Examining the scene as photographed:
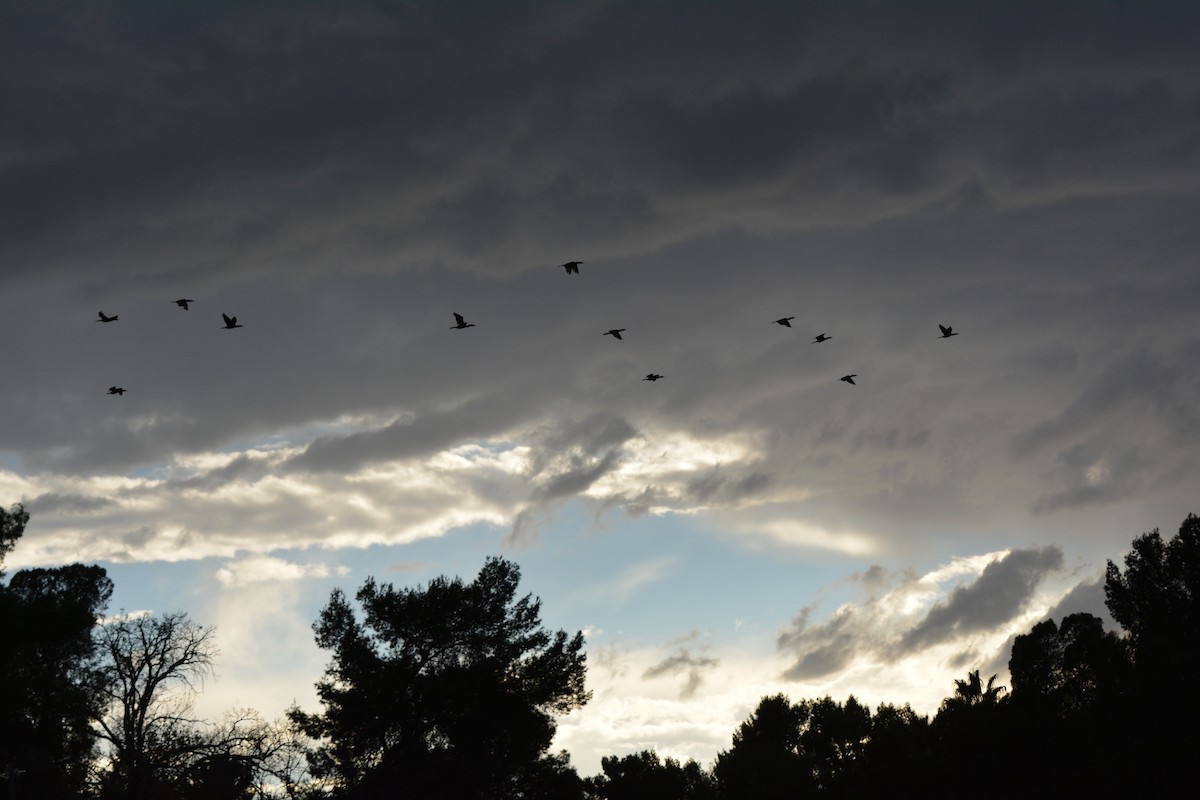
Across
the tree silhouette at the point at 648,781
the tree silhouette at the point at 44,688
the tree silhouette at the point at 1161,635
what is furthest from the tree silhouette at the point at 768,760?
the tree silhouette at the point at 44,688

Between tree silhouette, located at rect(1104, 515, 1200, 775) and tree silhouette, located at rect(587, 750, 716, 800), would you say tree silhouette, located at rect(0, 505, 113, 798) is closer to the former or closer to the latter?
tree silhouette, located at rect(1104, 515, 1200, 775)

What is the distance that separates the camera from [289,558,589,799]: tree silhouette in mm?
46250

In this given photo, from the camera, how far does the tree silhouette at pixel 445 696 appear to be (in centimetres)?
4625

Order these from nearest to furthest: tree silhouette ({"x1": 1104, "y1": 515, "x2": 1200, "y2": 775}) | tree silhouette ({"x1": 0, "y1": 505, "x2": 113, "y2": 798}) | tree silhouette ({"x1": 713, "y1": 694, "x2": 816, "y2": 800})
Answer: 1. tree silhouette ({"x1": 0, "y1": 505, "x2": 113, "y2": 798})
2. tree silhouette ({"x1": 1104, "y1": 515, "x2": 1200, "y2": 775})
3. tree silhouette ({"x1": 713, "y1": 694, "x2": 816, "y2": 800})

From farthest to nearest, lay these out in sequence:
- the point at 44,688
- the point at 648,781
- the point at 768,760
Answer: the point at 648,781 < the point at 768,760 < the point at 44,688

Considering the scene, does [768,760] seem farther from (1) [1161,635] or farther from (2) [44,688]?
(2) [44,688]

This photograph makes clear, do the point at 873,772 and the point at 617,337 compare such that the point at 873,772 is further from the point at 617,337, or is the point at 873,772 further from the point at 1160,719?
the point at 617,337

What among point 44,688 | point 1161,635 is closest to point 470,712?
point 44,688

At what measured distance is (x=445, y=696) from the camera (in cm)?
4891

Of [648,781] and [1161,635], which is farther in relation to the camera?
[648,781]

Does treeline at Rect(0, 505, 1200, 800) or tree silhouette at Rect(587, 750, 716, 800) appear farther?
tree silhouette at Rect(587, 750, 716, 800)

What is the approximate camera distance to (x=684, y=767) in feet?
393

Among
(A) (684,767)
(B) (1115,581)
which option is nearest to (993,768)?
Result: (B) (1115,581)

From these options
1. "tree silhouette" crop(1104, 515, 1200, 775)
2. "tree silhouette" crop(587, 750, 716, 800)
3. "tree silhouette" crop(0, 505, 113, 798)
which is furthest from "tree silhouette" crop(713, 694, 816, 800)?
"tree silhouette" crop(0, 505, 113, 798)
